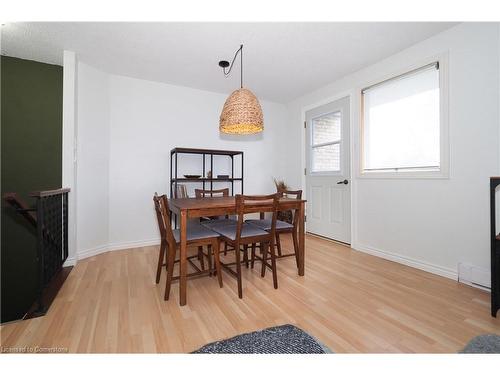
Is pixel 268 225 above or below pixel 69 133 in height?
below

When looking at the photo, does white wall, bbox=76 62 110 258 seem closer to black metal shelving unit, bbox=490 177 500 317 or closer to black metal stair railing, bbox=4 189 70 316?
black metal stair railing, bbox=4 189 70 316

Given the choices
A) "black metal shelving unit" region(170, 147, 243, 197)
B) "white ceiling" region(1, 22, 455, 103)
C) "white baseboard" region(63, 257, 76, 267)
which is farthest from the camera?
"black metal shelving unit" region(170, 147, 243, 197)

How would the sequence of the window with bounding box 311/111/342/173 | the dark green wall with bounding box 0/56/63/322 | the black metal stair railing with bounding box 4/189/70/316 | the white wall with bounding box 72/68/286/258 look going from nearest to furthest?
the black metal stair railing with bounding box 4/189/70/316 → the dark green wall with bounding box 0/56/63/322 → the white wall with bounding box 72/68/286/258 → the window with bounding box 311/111/342/173

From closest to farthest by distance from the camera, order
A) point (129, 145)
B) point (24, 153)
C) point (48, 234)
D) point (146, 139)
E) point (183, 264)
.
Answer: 1. point (183, 264)
2. point (48, 234)
3. point (24, 153)
4. point (129, 145)
5. point (146, 139)

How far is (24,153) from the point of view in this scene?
2.86 m

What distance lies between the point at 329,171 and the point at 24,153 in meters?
4.11

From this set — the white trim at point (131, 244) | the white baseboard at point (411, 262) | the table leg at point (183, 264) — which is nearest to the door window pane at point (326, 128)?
the white baseboard at point (411, 262)

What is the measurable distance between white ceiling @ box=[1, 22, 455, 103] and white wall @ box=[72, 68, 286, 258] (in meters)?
0.31

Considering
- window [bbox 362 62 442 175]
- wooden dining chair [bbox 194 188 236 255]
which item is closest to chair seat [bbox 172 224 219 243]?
wooden dining chair [bbox 194 188 236 255]

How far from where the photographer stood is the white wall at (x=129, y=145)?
116 inches

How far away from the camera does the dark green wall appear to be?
2803mm

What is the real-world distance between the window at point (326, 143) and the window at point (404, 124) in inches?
18.2

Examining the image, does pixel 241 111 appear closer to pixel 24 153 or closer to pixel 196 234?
pixel 196 234

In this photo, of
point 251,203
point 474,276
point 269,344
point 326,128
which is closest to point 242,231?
point 251,203
